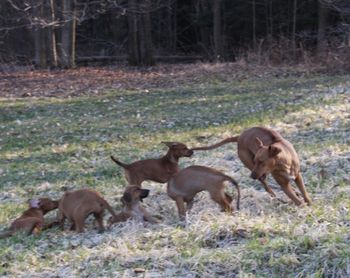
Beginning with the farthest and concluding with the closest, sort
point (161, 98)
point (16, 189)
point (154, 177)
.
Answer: point (161, 98) < point (16, 189) < point (154, 177)

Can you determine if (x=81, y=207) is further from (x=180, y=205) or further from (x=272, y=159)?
(x=272, y=159)

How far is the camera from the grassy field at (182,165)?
505 centimetres

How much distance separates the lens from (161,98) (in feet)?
60.0

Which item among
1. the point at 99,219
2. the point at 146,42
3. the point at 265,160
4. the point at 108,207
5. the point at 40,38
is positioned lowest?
the point at 99,219

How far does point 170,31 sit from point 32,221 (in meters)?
37.1

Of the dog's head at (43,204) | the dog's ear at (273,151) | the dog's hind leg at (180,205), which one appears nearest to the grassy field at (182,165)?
the dog's hind leg at (180,205)

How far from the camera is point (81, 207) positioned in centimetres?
663

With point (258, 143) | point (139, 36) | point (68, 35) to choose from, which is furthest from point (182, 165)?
point (139, 36)

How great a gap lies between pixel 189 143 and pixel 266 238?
647 centimetres

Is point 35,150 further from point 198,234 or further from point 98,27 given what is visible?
point 98,27

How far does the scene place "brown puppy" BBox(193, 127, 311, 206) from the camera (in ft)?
21.4

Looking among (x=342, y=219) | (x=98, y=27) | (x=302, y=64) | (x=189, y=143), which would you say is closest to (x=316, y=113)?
(x=189, y=143)

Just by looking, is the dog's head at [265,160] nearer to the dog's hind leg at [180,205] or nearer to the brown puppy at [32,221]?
the dog's hind leg at [180,205]

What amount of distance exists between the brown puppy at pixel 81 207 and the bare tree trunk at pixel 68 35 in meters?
21.6
